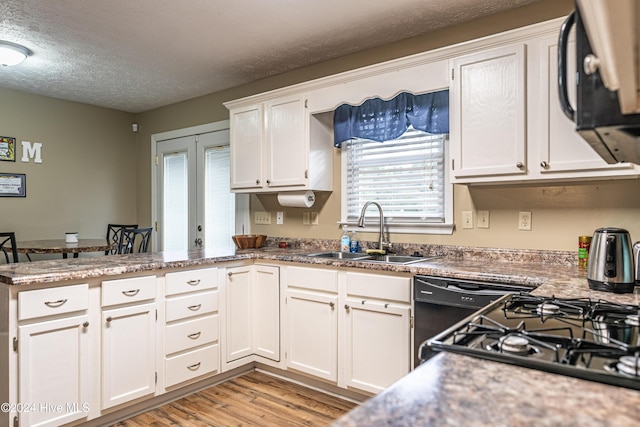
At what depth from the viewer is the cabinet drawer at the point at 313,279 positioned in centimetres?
282

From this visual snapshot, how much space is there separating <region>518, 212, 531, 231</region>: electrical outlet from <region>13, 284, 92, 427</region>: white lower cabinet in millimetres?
2484

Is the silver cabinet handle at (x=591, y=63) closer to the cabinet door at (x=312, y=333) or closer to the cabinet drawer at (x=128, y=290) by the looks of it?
the cabinet door at (x=312, y=333)

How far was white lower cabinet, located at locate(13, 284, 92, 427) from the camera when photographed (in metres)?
2.13

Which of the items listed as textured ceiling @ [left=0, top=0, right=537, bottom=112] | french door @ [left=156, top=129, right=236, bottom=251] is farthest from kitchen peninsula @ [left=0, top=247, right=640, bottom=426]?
textured ceiling @ [left=0, top=0, right=537, bottom=112]

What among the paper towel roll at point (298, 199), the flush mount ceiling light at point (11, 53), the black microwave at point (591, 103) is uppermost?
the flush mount ceiling light at point (11, 53)

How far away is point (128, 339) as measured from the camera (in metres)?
2.54

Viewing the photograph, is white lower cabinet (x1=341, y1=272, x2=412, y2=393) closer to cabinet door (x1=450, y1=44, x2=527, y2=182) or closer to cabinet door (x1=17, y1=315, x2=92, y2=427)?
cabinet door (x1=450, y1=44, x2=527, y2=182)

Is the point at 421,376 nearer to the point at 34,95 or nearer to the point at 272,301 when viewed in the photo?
the point at 272,301

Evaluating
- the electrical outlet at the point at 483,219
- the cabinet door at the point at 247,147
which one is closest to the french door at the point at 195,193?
the cabinet door at the point at 247,147

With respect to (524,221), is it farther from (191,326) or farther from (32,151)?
(32,151)

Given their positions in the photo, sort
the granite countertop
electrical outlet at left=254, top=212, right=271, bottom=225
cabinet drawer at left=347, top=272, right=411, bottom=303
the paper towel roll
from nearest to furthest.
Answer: the granite countertop < cabinet drawer at left=347, top=272, right=411, bottom=303 < the paper towel roll < electrical outlet at left=254, top=212, right=271, bottom=225

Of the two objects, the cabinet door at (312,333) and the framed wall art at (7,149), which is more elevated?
the framed wall art at (7,149)

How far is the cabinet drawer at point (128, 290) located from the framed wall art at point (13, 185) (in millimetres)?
3001

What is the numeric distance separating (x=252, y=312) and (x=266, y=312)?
127 mm
